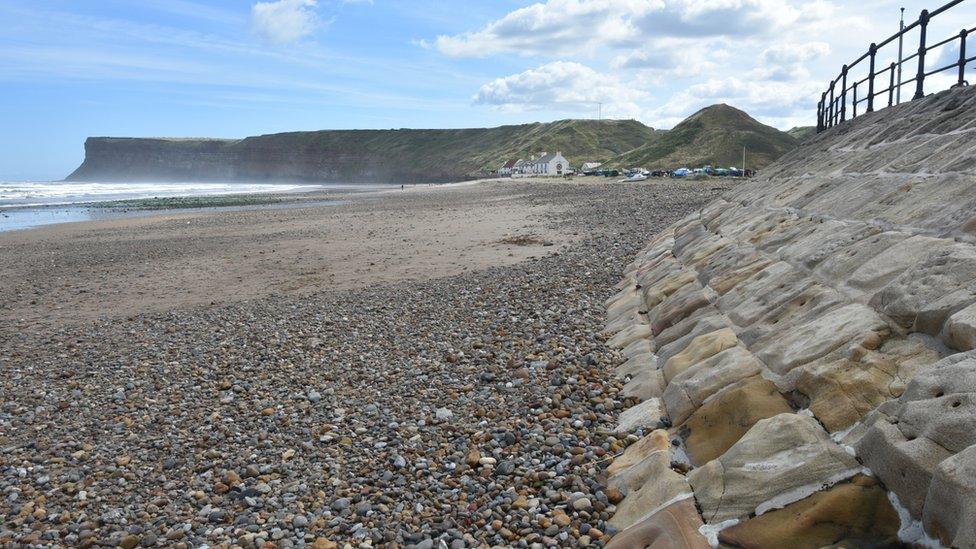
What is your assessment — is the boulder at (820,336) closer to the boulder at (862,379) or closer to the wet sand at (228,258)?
the boulder at (862,379)

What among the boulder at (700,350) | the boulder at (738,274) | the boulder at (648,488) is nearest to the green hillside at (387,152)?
the boulder at (738,274)

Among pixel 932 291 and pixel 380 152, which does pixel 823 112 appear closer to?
pixel 932 291

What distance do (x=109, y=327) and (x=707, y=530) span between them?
35.7 ft

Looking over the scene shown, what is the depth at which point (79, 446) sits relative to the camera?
6.17 m

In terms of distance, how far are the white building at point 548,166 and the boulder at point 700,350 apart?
10006 centimetres

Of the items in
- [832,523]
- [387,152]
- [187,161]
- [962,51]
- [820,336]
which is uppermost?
[387,152]

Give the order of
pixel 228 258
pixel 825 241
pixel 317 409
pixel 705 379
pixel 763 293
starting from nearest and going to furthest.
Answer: pixel 705 379 < pixel 763 293 < pixel 825 241 < pixel 317 409 < pixel 228 258

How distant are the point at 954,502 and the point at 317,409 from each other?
5.54 meters

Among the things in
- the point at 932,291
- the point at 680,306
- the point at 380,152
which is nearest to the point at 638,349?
the point at 680,306

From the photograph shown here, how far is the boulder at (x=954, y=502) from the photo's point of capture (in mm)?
2547

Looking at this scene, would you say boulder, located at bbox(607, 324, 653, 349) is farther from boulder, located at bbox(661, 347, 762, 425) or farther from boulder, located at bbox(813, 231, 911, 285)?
boulder, located at bbox(813, 231, 911, 285)

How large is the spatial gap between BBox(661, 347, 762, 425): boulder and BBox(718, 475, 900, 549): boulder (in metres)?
1.65

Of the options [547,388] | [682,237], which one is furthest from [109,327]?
[682,237]

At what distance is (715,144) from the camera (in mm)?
85875
